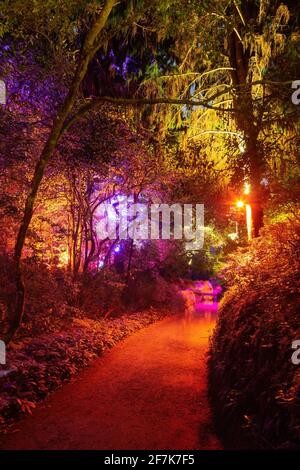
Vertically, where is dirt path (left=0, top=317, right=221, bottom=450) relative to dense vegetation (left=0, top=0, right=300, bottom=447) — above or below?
below

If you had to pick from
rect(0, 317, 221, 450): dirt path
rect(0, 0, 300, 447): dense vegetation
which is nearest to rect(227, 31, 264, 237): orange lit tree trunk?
rect(0, 0, 300, 447): dense vegetation

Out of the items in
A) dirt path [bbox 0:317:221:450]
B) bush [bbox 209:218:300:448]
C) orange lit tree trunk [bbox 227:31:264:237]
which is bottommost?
dirt path [bbox 0:317:221:450]

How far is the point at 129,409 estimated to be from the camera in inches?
275

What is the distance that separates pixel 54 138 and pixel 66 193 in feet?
16.3

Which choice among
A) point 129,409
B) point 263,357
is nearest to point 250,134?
point 263,357

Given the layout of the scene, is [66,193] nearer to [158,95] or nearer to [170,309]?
[158,95]

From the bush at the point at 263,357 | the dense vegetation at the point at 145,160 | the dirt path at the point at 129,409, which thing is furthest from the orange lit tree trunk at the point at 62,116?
the bush at the point at 263,357

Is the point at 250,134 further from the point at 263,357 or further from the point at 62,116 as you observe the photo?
the point at 263,357

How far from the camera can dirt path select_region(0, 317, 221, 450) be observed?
→ 5.68m

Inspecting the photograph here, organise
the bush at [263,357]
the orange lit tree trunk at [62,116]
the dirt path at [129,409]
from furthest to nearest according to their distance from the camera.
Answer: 1. the orange lit tree trunk at [62,116]
2. the dirt path at [129,409]
3. the bush at [263,357]

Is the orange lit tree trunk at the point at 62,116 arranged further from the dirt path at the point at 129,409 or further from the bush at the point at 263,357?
the bush at the point at 263,357

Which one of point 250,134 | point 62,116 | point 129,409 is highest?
point 62,116

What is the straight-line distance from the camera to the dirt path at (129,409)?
568cm

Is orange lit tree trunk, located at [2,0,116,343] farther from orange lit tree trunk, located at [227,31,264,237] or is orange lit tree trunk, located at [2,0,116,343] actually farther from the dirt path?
the dirt path
